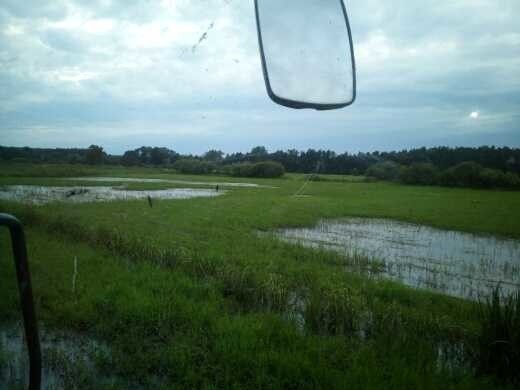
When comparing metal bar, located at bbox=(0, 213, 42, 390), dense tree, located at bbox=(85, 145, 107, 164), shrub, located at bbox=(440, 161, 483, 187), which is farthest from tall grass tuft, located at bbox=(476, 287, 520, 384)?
shrub, located at bbox=(440, 161, 483, 187)

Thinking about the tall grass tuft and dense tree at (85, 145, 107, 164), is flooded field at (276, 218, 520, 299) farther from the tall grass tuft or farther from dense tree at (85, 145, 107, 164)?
dense tree at (85, 145, 107, 164)

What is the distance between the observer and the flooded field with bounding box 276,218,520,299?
7938 mm

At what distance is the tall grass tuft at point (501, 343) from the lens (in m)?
3.40

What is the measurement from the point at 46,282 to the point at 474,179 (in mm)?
11533

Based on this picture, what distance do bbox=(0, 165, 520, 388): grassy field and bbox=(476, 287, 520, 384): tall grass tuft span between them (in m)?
0.20

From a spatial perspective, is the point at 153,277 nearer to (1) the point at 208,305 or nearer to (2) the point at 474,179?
(1) the point at 208,305

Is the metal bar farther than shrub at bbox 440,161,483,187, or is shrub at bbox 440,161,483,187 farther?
shrub at bbox 440,161,483,187

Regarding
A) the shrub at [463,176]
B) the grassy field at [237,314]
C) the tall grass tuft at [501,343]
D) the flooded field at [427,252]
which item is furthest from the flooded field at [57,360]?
the shrub at [463,176]

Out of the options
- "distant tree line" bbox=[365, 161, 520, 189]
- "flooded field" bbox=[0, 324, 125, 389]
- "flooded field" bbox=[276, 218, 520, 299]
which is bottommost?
"flooded field" bbox=[276, 218, 520, 299]

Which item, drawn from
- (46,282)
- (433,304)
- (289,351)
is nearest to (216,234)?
(46,282)

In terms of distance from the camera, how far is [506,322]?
3.46 meters

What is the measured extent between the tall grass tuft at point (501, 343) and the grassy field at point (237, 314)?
0.20m

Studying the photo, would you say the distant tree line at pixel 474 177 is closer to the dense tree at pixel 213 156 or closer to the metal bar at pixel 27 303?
the dense tree at pixel 213 156

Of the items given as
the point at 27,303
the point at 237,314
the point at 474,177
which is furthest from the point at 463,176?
the point at 27,303
